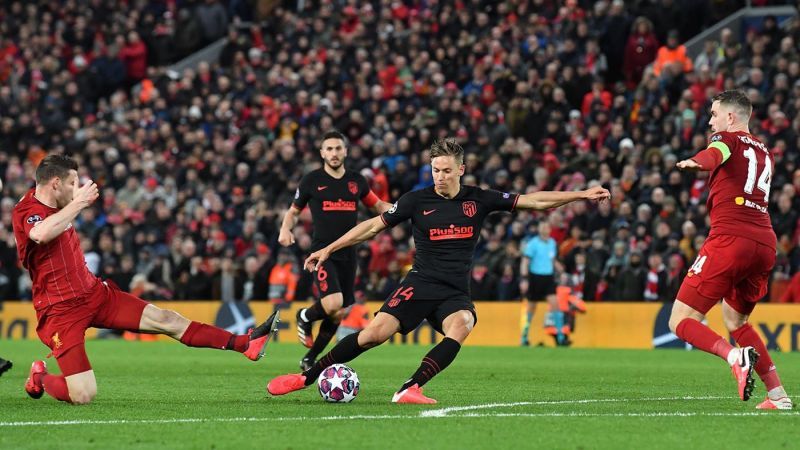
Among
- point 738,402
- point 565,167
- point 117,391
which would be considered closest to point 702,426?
point 738,402

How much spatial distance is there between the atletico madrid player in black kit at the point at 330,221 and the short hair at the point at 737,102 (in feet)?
17.1

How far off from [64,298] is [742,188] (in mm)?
5262

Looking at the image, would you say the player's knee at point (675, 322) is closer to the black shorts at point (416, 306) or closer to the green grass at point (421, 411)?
the green grass at point (421, 411)

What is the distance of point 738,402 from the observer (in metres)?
11.0

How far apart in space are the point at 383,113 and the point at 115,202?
6339 mm

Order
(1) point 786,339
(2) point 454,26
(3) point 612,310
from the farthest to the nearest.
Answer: (2) point 454,26, (3) point 612,310, (1) point 786,339

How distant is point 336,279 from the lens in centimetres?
1500

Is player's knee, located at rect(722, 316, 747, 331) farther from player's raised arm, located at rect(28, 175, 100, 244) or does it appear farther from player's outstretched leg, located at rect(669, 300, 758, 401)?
player's raised arm, located at rect(28, 175, 100, 244)

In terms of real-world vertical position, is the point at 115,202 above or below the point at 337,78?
below

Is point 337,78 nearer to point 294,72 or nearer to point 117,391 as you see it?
point 294,72

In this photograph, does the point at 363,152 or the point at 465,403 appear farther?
the point at 363,152

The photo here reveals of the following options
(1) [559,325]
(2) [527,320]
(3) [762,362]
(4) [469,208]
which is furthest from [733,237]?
(2) [527,320]

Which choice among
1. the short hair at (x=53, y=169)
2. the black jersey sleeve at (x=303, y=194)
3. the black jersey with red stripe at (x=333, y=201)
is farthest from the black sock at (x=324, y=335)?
the short hair at (x=53, y=169)

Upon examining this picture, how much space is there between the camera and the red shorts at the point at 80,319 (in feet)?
35.8
